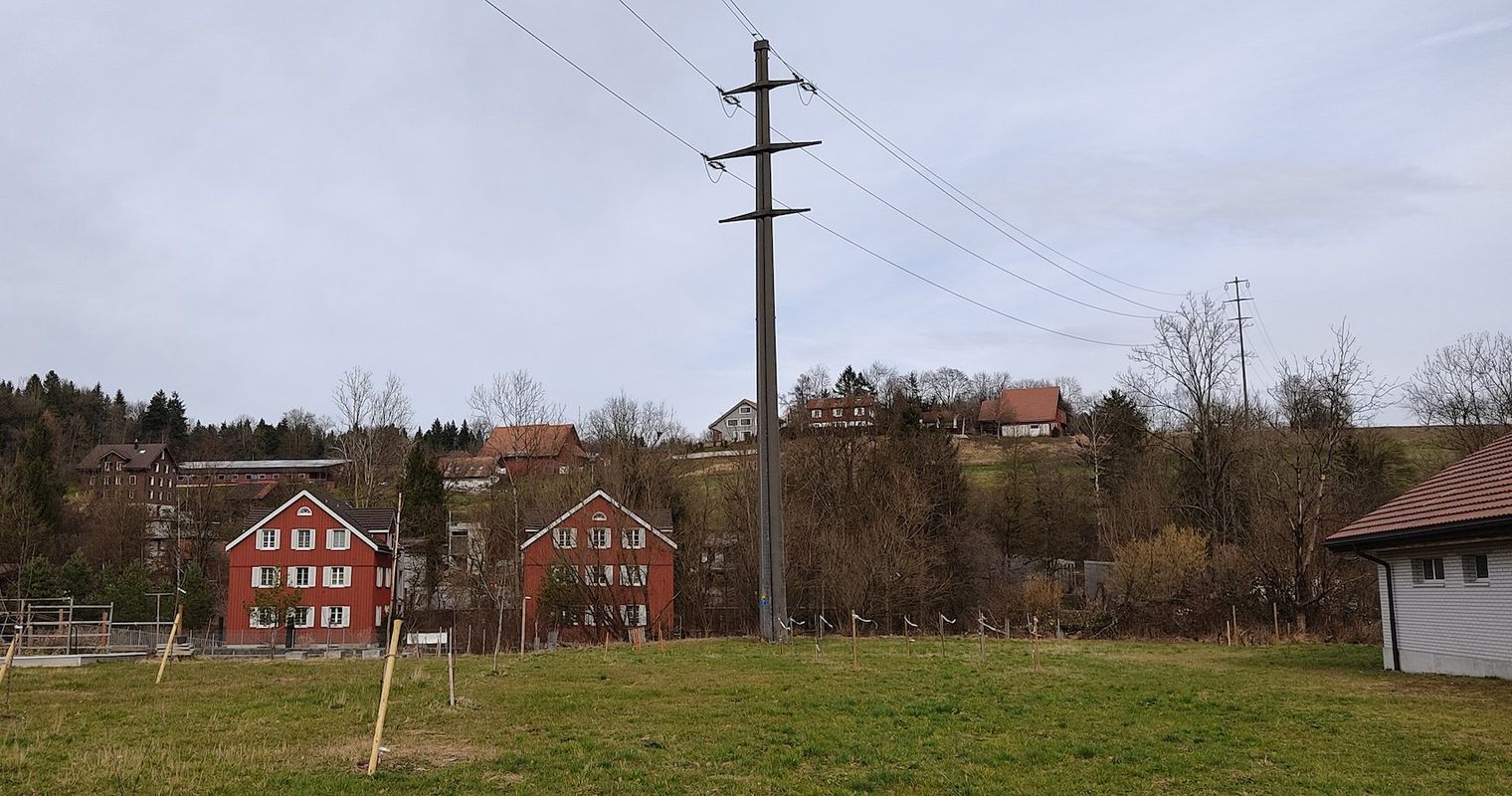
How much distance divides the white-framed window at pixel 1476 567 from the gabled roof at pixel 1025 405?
87180 mm

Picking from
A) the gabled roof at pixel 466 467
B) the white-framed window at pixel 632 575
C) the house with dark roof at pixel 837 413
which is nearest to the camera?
the white-framed window at pixel 632 575

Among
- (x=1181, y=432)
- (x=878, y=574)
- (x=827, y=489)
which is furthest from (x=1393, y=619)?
(x=827, y=489)

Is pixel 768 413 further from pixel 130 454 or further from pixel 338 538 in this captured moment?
pixel 130 454

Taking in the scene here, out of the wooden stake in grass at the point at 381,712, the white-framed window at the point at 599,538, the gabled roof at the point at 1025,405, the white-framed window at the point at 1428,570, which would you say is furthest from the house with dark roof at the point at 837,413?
the wooden stake in grass at the point at 381,712

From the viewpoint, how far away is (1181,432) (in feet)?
175

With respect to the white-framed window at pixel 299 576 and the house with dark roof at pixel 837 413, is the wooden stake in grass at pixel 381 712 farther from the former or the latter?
the house with dark roof at pixel 837 413

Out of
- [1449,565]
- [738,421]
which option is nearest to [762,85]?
[1449,565]

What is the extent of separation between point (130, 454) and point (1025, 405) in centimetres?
9768

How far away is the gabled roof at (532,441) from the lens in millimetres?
59781

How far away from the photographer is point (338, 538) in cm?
5947

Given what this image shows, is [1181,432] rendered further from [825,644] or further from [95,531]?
[95,531]

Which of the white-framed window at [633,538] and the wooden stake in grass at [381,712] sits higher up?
the white-framed window at [633,538]

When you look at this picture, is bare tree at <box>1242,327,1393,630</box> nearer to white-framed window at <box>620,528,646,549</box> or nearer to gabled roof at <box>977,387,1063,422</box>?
white-framed window at <box>620,528,646,549</box>

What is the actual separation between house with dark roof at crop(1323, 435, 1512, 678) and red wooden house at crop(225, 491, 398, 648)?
50040 mm
